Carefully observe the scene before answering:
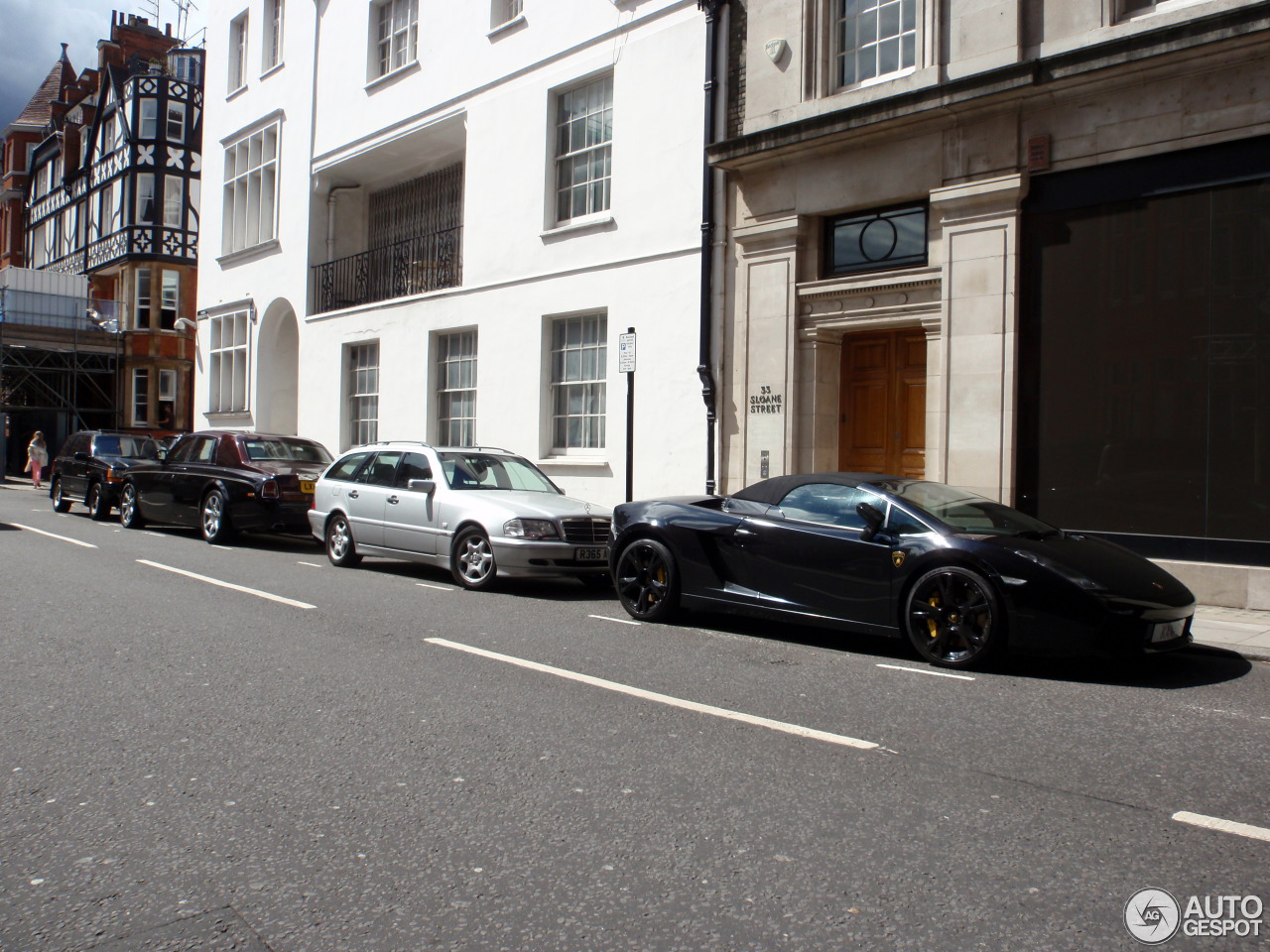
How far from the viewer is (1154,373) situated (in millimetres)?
10383

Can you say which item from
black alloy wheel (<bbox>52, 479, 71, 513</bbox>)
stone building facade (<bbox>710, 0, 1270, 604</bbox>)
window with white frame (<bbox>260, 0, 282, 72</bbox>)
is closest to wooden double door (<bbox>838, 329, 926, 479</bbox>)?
stone building facade (<bbox>710, 0, 1270, 604</bbox>)

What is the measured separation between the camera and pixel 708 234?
14117mm

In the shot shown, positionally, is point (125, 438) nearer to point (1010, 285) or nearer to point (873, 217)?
point (873, 217)

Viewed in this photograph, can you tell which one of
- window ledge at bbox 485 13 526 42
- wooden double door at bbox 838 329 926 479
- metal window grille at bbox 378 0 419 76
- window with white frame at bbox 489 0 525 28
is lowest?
wooden double door at bbox 838 329 926 479

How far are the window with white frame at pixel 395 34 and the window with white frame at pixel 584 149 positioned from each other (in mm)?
4693

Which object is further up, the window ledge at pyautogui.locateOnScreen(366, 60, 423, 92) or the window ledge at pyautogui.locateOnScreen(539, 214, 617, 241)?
the window ledge at pyautogui.locateOnScreen(366, 60, 423, 92)

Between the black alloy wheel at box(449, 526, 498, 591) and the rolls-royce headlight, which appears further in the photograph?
the black alloy wheel at box(449, 526, 498, 591)

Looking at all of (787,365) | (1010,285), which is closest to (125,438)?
(787,365)

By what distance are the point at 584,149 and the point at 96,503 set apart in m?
10.8

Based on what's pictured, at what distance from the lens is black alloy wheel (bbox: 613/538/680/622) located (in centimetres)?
867

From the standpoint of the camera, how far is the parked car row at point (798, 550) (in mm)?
6730

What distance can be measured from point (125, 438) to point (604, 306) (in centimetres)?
1066

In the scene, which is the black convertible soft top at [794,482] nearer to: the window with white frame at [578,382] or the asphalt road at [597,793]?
the asphalt road at [597,793]

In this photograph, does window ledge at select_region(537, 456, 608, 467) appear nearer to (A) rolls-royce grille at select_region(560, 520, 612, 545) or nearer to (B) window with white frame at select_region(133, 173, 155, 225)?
(A) rolls-royce grille at select_region(560, 520, 612, 545)
